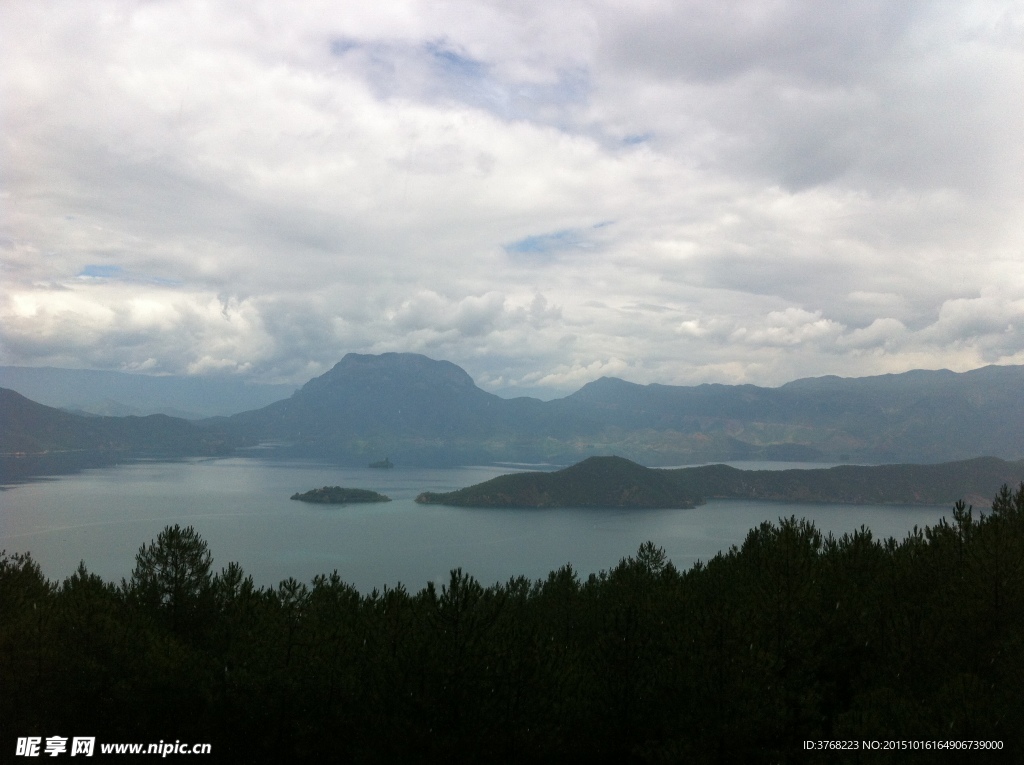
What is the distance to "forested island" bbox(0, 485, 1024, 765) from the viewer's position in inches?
718

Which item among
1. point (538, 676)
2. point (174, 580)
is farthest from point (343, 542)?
point (538, 676)

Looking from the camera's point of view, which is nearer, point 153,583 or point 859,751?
point 859,751

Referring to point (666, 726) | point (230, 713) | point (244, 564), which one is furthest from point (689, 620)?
point (244, 564)

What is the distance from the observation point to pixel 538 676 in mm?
19500

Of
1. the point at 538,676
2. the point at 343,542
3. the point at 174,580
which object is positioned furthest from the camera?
the point at 343,542

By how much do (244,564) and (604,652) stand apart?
12748 centimetres

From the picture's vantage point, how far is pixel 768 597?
2262 centimetres

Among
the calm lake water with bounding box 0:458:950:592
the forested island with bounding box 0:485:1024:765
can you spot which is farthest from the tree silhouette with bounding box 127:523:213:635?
the calm lake water with bounding box 0:458:950:592

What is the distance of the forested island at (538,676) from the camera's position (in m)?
18.2

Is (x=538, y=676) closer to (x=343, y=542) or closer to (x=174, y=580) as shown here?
(x=174, y=580)

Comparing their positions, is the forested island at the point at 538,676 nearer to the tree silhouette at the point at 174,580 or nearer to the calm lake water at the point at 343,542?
the tree silhouette at the point at 174,580

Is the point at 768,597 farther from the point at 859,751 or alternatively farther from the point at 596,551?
the point at 596,551

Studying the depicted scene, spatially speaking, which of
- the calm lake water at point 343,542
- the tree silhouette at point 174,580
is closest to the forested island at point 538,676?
the tree silhouette at point 174,580

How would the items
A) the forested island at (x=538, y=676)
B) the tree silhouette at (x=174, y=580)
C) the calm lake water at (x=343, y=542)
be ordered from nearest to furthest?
the forested island at (x=538, y=676) < the tree silhouette at (x=174, y=580) < the calm lake water at (x=343, y=542)
